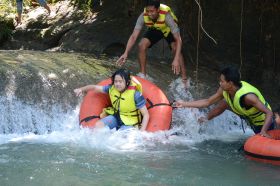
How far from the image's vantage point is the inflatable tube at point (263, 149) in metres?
4.95

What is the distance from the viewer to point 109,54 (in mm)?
9672

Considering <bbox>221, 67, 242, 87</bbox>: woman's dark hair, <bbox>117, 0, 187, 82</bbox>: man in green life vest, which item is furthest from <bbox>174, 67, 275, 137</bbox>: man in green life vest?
<bbox>117, 0, 187, 82</bbox>: man in green life vest

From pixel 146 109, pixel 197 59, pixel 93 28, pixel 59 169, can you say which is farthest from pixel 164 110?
pixel 93 28

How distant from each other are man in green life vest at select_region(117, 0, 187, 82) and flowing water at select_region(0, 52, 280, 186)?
30.5 inches

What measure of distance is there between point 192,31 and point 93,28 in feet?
6.37

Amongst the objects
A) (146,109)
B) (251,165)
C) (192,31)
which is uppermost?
(192,31)

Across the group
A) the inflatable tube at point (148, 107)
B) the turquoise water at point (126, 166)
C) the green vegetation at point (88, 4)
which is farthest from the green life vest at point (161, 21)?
the green vegetation at point (88, 4)

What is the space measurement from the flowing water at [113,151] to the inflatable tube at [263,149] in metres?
0.08

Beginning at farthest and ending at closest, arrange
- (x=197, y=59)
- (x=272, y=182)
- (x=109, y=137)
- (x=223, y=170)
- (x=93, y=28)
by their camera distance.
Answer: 1. (x=93, y=28)
2. (x=197, y=59)
3. (x=109, y=137)
4. (x=223, y=170)
5. (x=272, y=182)

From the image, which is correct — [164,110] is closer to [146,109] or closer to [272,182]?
[146,109]

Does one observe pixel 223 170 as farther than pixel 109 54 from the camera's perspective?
No

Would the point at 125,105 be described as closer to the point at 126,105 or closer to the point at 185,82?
the point at 126,105

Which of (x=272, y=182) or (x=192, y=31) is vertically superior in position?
(x=192, y=31)

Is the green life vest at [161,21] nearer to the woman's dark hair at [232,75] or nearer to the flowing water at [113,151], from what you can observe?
the flowing water at [113,151]
